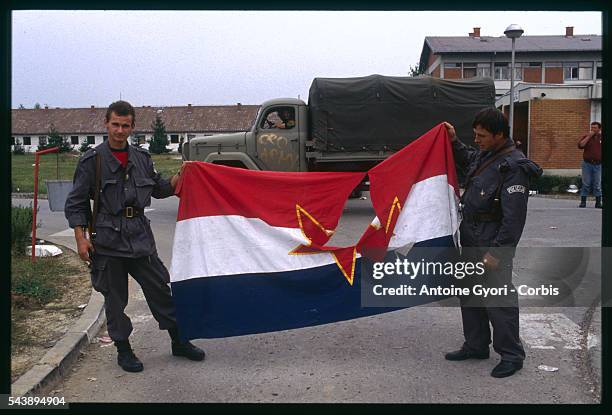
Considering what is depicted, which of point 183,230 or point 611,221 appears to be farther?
point 611,221

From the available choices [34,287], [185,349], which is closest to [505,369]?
[185,349]

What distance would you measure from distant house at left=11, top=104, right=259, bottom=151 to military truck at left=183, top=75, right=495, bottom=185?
54.5m

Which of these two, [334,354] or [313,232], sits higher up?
[313,232]

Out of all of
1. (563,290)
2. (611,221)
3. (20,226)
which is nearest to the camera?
(611,221)

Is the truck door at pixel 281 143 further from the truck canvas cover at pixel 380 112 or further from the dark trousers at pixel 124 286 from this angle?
the dark trousers at pixel 124 286

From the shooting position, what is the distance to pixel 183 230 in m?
4.82

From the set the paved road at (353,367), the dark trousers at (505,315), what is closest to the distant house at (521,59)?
the paved road at (353,367)

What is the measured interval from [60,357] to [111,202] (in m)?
1.28

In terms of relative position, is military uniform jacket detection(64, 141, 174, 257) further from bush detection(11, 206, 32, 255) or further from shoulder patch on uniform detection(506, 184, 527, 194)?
bush detection(11, 206, 32, 255)

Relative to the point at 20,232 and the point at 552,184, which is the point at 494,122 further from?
the point at 552,184

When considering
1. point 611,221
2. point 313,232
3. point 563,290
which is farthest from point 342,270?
point 563,290

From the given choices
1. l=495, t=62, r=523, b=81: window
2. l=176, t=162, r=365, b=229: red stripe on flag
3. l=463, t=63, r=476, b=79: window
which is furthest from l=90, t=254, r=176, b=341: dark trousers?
l=495, t=62, r=523, b=81: window

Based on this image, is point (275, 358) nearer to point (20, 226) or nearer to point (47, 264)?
point (47, 264)
